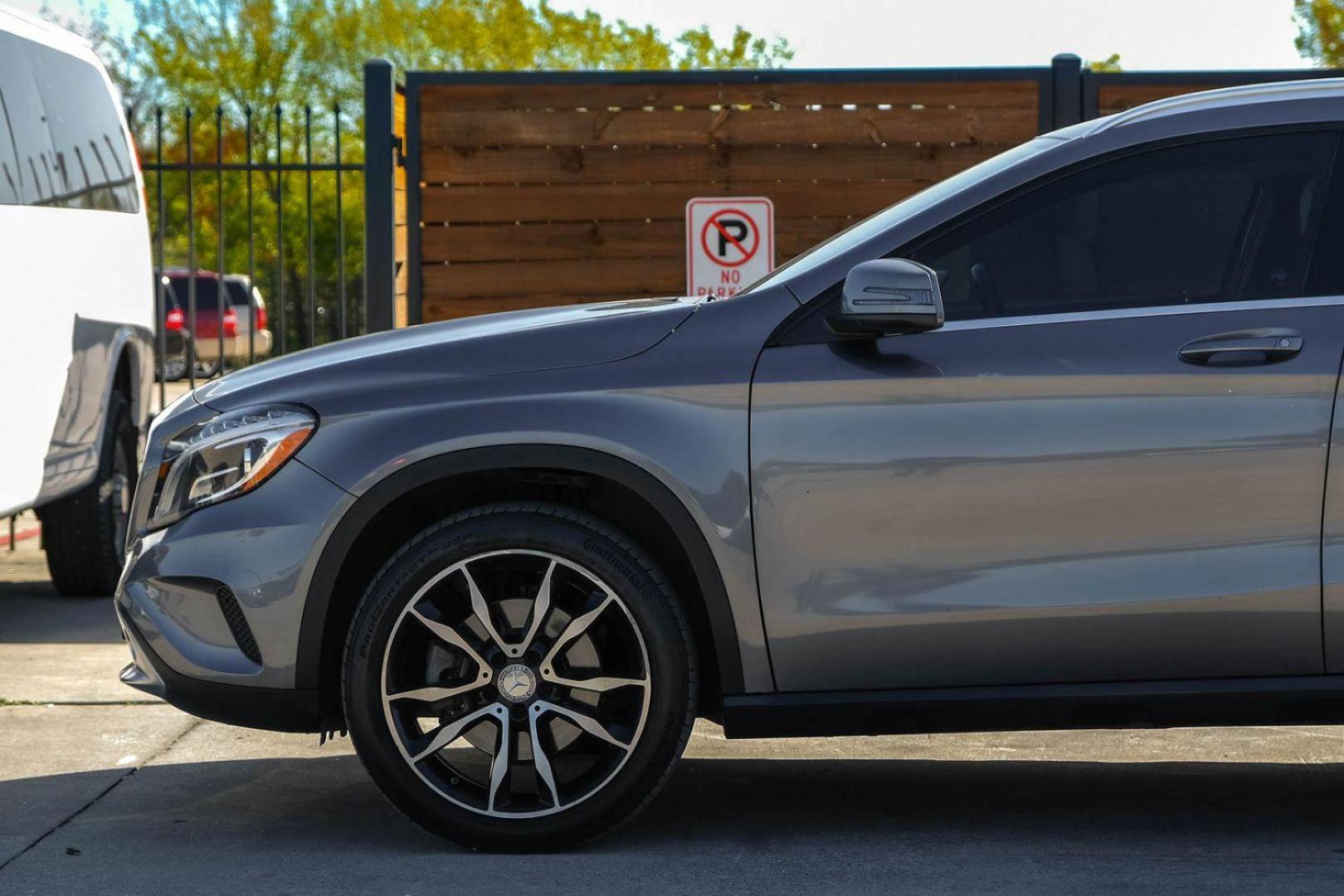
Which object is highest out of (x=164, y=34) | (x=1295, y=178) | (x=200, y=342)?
(x=164, y=34)

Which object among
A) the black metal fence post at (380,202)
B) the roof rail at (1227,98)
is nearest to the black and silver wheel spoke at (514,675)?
the roof rail at (1227,98)

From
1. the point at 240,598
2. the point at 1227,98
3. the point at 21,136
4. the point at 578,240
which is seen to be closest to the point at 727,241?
the point at 578,240

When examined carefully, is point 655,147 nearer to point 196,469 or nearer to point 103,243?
point 103,243

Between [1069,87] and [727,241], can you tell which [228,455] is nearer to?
[727,241]

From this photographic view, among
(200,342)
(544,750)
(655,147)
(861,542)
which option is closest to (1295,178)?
(861,542)

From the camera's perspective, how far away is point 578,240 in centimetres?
957

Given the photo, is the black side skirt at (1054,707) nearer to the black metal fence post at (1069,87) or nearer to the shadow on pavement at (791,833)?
the shadow on pavement at (791,833)

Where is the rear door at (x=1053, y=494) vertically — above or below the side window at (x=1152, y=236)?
below

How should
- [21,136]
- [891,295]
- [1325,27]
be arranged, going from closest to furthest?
[891,295] → [21,136] → [1325,27]

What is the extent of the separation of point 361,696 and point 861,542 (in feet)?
3.85

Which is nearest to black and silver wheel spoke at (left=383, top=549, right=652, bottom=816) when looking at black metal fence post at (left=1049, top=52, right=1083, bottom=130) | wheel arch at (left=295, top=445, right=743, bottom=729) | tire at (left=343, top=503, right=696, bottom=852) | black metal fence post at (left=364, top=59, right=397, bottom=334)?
tire at (left=343, top=503, right=696, bottom=852)

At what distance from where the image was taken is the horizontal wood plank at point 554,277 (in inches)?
376

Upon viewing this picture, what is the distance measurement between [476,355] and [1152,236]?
1.57 m

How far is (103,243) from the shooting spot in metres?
8.60
